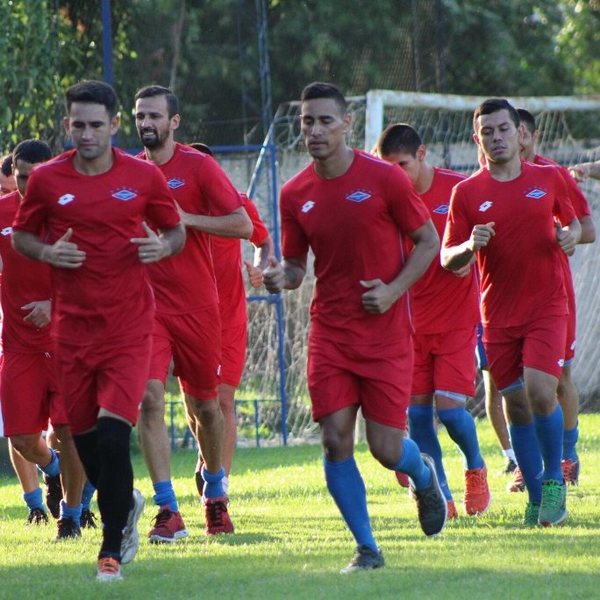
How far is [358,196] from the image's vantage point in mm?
7586

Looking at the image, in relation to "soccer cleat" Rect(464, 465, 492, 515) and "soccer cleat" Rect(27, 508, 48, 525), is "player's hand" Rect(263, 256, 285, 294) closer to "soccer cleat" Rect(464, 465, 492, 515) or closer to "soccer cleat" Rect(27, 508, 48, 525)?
"soccer cleat" Rect(464, 465, 492, 515)

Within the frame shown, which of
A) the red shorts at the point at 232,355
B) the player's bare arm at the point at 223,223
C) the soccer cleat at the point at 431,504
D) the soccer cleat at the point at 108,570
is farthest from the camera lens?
the red shorts at the point at 232,355

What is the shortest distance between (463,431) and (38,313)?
2672mm

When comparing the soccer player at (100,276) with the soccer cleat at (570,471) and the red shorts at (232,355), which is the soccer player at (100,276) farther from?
the soccer cleat at (570,471)

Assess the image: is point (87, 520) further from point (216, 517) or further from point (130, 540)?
point (130, 540)

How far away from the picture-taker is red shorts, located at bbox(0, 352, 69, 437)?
9.62 metres

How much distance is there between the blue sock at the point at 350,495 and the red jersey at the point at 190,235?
187 cm

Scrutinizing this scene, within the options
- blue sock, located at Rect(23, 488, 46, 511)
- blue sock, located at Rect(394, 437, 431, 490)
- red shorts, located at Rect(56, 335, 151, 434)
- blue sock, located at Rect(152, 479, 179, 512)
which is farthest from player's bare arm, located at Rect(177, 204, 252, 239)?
blue sock, located at Rect(23, 488, 46, 511)

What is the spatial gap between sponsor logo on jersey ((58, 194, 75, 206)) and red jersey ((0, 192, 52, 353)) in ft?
6.20

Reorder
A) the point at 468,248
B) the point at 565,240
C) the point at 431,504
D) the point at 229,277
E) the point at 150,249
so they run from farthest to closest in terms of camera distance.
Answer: the point at 229,277
the point at 565,240
the point at 468,248
the point at 431,504
the point at 150,249

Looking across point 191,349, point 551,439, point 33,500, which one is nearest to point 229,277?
point 191,349

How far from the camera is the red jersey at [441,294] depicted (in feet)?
32.2

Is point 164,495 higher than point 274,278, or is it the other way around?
point 274,278

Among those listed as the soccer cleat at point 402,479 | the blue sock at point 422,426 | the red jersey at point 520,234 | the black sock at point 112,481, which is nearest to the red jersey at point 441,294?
the blue sock at point 422,426
